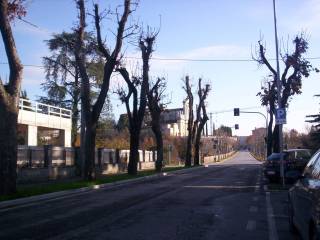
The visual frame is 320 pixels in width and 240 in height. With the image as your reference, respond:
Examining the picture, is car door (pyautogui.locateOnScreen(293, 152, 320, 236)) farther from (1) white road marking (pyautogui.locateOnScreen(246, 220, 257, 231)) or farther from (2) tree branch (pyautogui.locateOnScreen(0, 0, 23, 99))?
(2) tree branch (pyautogui.locateOnScreen(0, 0, 23, 99))

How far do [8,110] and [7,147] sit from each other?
1271mm

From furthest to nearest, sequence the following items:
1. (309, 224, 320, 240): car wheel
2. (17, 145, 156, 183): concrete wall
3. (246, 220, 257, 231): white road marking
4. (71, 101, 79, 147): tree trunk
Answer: (71, 101, 79, 147): tree trunk, (17, 145, 156, 183): concrete wall, (246, 220, 257, 231): white road marking, (309, 224, 320, 240): car wheel

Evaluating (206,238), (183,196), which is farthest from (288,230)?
(183,196)

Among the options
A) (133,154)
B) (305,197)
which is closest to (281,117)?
(305,197)

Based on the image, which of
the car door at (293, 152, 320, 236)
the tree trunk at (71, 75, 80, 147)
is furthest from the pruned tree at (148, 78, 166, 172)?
the car door at (293, 152, 320, 236)

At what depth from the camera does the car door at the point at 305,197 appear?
281 inches

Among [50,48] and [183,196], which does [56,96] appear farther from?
[183,196]

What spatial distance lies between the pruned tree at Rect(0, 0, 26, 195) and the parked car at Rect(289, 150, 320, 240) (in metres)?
12.2

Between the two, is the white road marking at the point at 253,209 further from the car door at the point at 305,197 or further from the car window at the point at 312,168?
the car window at the point at 312,168

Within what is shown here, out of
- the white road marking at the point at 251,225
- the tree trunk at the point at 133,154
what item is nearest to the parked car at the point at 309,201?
the white road marking at the point at 251,225

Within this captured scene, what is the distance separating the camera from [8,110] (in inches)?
736

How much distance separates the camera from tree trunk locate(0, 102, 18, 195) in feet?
61.1

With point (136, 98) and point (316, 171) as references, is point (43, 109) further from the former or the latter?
point (316, 171)

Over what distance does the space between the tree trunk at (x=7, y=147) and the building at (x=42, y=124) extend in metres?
20.1
